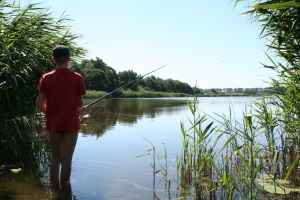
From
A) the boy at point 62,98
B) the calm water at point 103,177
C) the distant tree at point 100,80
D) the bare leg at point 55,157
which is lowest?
the calm water at point 103,177

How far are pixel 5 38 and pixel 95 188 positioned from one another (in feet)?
9.88

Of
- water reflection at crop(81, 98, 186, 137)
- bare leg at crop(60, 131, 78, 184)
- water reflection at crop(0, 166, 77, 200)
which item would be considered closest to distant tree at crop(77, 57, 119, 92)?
water reflection at crop(81, 98, 186, 137)

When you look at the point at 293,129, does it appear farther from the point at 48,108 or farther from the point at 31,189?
the point at 31,189

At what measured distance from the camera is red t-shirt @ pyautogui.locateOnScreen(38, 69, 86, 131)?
3.95 metres

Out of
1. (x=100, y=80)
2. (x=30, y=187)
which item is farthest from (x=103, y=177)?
(x=100, y=80)

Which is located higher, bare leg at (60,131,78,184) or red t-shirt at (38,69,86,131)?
red t-shirt at (38,69,86,131)

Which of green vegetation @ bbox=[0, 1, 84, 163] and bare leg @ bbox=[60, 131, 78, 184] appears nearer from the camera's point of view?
bare leg @ bbox=[60, 131, 78, 184]

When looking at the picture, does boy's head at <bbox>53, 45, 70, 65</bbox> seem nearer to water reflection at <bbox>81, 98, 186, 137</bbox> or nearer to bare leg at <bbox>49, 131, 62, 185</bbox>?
bare leg at <bbox>49, 131, 62, 185</bbox>

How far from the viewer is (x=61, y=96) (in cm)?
396

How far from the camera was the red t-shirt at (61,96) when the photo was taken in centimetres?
395

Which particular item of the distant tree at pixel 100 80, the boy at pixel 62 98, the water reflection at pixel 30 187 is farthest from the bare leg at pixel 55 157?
the distant tree at pixel 100 80

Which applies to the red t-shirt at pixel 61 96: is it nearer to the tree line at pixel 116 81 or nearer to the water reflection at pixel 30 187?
the water reflection at pixel 30 187

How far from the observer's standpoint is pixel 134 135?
11.0 metres

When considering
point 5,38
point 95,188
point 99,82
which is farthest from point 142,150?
point 99,82
